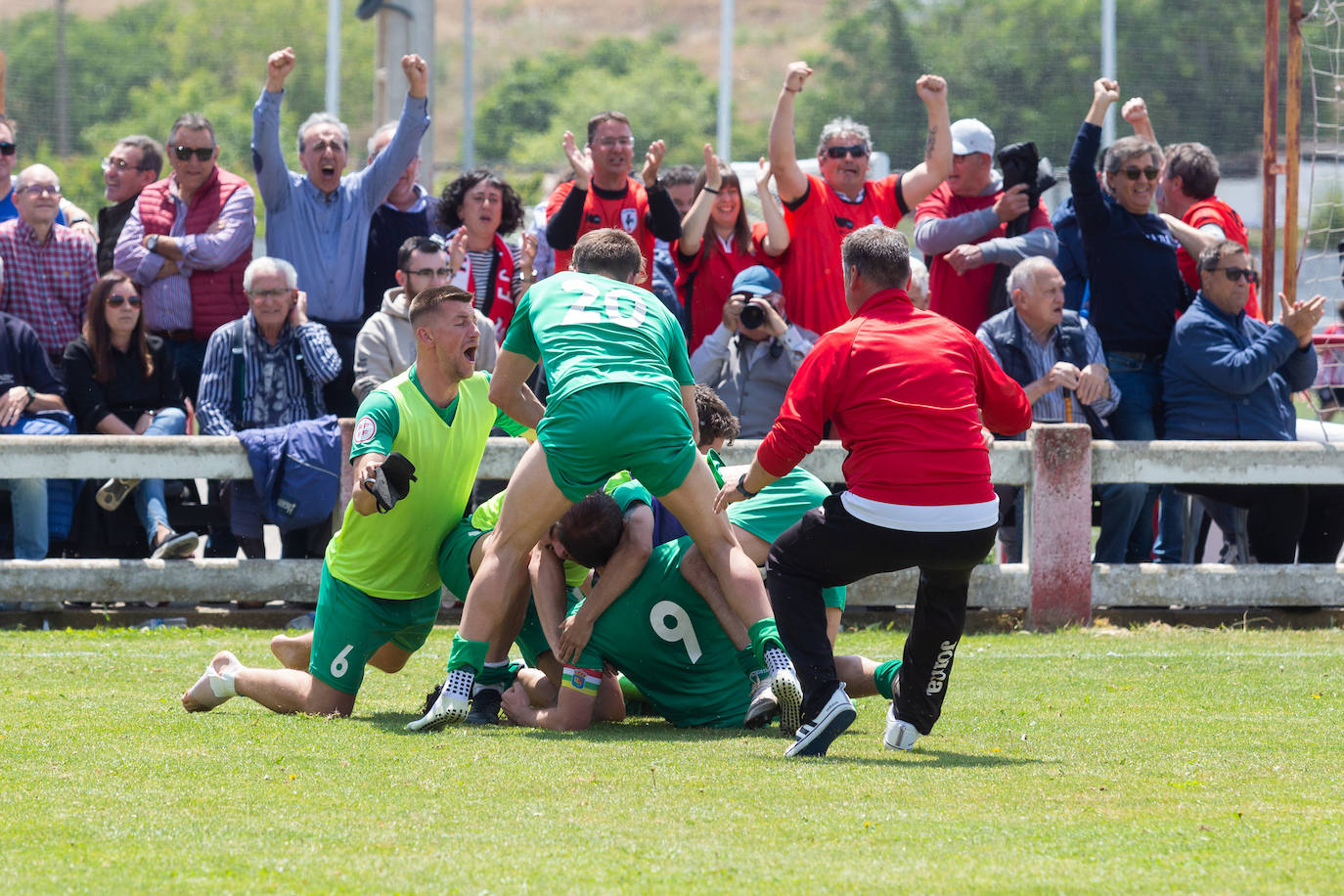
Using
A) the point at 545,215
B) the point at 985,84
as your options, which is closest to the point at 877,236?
the point at 545,215

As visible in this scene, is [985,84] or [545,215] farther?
[985,84]

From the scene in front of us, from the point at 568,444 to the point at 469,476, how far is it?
0.80m

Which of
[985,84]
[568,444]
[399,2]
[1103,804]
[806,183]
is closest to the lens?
[1103,804]

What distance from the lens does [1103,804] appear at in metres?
4.86

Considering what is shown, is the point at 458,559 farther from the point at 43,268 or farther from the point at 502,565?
the point at 43,268

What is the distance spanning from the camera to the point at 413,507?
21.5 ft

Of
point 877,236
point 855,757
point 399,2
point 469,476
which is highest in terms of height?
Result: point 399,2

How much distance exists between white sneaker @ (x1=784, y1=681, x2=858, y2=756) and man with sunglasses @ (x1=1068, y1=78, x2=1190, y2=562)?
15.1 ft

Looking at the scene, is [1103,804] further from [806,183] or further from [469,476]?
[806,183]

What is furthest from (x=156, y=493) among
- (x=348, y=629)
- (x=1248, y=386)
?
(x=1248, y=386)

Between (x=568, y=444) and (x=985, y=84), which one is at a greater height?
(x=985, y=84)

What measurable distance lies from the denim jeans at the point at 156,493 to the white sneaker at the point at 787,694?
15.5 ft

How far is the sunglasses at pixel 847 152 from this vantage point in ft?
32.4

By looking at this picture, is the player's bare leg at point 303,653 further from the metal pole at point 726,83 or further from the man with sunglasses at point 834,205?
the metal pole at point 726,83
